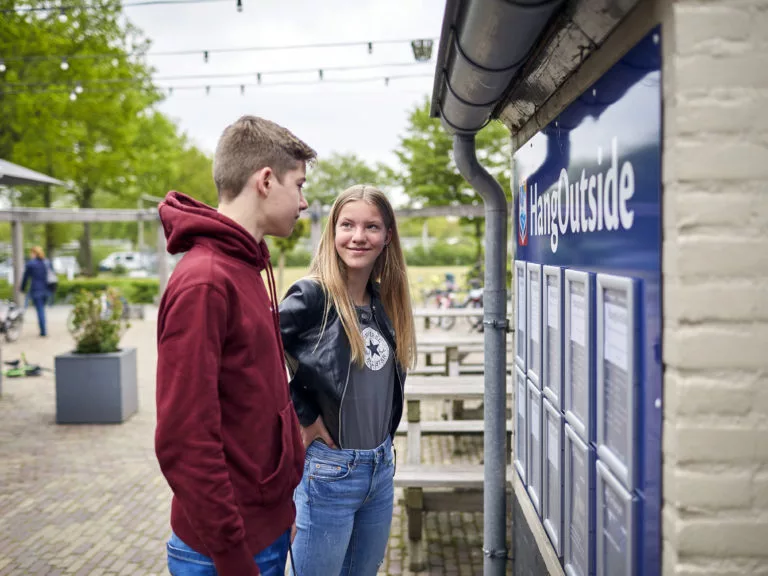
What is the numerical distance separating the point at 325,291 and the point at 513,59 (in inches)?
41.5

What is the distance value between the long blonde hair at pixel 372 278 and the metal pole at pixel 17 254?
16579 millimetres

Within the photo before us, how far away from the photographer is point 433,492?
15.1ft

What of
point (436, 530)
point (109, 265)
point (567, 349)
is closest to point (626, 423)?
point (567, 349)

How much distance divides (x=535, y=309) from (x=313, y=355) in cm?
83

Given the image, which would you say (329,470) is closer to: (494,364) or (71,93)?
(494,364)

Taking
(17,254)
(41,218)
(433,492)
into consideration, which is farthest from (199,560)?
(17,254)

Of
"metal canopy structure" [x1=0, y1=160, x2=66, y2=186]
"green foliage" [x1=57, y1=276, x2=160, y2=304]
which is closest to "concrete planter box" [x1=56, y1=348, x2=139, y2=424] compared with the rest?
"metal canopy structure" [x1=0, y1=160, x2=66, y2=186]

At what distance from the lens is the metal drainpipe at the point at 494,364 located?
3.14 meters

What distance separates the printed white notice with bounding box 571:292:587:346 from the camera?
6.64 feet

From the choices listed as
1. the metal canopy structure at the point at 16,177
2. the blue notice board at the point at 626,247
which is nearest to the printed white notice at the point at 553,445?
the blue notice board at the point at 626,247

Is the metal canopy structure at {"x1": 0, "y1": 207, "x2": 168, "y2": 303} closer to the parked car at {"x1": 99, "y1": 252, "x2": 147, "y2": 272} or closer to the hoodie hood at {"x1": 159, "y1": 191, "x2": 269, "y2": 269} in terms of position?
the hoodie hood at {"x1": 159, "y1": 191, "x2": 269, "y2": 269}

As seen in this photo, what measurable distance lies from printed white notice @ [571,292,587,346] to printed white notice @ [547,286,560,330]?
0.55ft

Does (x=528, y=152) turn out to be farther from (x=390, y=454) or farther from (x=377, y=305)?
(x=390, y=454)

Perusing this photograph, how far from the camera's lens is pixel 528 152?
9.38 ft
